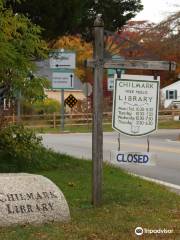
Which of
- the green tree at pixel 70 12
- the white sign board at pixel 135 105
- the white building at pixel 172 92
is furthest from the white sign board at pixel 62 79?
the white building at pixel 172 92

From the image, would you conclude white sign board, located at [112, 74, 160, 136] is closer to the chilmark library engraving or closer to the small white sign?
the small white sign

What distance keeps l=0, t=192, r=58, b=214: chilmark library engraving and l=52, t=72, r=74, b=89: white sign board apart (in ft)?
101

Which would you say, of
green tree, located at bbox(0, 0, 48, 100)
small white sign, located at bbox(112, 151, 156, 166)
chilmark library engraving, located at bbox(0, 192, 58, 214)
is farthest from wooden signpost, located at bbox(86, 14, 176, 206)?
green tree, located at bbox(0, 0, 48, 100)

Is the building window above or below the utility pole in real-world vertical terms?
below

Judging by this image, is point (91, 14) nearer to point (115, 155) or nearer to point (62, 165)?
point (62, 165)

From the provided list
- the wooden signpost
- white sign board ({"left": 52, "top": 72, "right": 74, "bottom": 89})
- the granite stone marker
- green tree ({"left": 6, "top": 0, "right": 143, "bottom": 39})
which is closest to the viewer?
the granite stone marker

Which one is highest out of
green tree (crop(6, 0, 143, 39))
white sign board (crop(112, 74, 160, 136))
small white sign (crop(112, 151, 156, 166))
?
green tree (crop(6, 0, 143, 39))

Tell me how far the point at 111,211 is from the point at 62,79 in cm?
3005

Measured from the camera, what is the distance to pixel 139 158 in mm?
10094

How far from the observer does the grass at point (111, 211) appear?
7.63 m

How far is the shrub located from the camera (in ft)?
45.1

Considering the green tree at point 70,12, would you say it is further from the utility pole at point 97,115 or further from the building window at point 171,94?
the building window at point 171,94

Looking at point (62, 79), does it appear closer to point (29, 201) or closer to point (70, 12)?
point (70, 12)

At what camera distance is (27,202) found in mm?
8016
